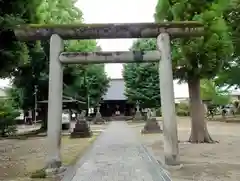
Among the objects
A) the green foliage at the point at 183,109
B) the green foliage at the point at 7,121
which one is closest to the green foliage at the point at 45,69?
the green foliage at the point at 7,121

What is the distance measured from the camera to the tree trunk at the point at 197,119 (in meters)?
16.3

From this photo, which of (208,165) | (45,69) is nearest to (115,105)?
(45,69)

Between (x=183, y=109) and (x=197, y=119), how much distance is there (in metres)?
36.7

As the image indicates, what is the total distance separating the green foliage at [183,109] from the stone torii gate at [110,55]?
4134cm

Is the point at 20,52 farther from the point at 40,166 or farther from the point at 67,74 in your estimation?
the point at 67,74

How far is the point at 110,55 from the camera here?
33.7 ft

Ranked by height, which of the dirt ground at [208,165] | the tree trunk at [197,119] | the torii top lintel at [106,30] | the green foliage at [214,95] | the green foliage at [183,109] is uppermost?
the green foliage at [214,95]

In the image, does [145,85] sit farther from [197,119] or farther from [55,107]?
[55,107]

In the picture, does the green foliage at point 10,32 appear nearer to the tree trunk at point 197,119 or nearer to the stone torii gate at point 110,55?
the stone torii gate at point 110,55

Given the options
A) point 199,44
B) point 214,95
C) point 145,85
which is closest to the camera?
point 199,44

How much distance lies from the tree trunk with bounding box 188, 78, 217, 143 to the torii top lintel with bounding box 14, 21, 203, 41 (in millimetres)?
6674

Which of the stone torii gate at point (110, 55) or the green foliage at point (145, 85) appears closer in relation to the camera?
the stone torii gate at point (110, 55)

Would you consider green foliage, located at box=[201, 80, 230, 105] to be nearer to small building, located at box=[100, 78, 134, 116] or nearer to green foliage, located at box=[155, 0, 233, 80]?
small building, located at box=[100, 78, 134, 116]

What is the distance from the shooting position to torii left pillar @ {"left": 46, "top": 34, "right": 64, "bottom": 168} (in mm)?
9570
